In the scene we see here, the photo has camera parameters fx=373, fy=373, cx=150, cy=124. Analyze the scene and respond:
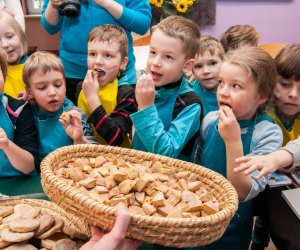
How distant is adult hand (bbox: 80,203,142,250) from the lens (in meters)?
0.78

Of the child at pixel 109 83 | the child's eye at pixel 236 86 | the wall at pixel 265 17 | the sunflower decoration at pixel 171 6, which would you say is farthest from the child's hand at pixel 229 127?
the wall at pixel 265 17

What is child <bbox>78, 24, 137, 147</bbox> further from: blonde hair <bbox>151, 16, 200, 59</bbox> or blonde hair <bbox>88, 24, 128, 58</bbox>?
blonde hair <bbox>151, 16, 200, 59</bbox>

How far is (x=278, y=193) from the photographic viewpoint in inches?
48.1

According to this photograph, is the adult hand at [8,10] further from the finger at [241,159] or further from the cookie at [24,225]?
the finger at [241,159]

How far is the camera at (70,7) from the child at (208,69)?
606 mm

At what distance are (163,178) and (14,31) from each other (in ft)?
3.76

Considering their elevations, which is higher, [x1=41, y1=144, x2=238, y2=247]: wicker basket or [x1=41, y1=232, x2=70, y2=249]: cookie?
[x1=41, y1=144, x2=238, y2=247]: wicker basket

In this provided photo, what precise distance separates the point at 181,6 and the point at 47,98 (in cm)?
229

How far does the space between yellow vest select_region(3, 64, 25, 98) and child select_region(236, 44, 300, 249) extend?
1142 mm

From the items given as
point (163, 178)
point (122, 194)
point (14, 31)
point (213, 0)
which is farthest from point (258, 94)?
point (213, 0)

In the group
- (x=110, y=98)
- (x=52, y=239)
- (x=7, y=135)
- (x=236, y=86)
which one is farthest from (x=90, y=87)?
(x=52, y=239)

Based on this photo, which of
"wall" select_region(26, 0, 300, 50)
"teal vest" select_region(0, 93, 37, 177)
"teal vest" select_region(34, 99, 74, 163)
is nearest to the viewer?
"teal vest" select_region(0, 93, 37, 177)

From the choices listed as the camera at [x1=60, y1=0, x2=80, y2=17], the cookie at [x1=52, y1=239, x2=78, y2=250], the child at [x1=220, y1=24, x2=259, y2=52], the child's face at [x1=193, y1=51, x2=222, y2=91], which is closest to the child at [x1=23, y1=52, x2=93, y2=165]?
the camera at [x1=60, y1=0, x2=80, y2=17]

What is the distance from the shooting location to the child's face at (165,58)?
1.40 meters
